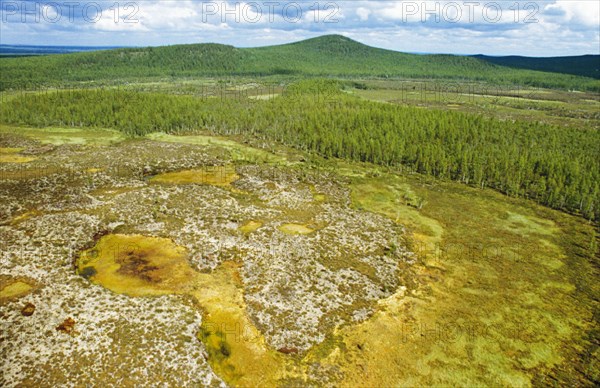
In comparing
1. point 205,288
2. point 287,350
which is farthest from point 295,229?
point 287,350

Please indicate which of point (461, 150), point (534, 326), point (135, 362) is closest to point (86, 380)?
point (135, 362)

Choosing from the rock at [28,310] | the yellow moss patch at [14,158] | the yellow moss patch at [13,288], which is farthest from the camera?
the yellow moss patch at [14,158]

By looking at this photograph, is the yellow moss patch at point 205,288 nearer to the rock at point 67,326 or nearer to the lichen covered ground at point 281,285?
the lichen covered ground at point 281,285

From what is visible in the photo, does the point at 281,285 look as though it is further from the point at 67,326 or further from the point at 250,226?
the point at 67,326

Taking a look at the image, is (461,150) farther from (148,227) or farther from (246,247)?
(148,227)

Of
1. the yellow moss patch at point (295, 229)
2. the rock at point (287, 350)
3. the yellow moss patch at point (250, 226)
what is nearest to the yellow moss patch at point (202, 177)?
the yellow moss patch at point (250, 226)

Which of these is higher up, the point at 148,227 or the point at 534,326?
the point at 148,227
